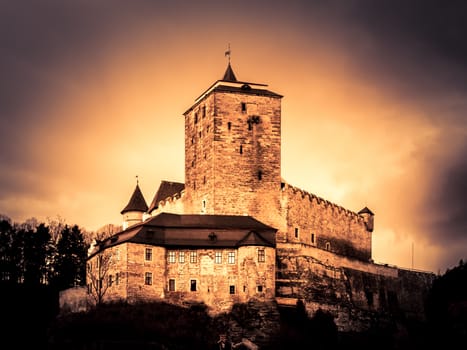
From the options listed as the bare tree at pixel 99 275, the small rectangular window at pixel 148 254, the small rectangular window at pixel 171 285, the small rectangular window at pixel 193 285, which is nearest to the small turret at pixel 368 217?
the small rectangular window at pixel 193 285

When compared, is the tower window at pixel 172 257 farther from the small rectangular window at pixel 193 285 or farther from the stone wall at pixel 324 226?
the stone wall at pixel 324 226

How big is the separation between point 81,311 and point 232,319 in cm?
1113

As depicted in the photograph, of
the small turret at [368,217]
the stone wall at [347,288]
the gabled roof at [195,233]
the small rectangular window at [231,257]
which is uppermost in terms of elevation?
the small turret at [368,217]

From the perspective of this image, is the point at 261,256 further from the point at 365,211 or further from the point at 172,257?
the point at 365,211

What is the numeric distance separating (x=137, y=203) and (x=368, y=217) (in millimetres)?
20922

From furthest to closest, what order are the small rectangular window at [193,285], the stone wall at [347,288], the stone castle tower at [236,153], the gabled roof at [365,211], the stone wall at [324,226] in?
the gabled roof at [365,211] → the stone wall at [324,226] → the stone castle tower at [236,153] → the stone wall at [347,288] → the small rectangular window at [193,285]

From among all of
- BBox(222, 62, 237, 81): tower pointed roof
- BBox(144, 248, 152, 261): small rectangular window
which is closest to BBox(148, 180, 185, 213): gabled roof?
BBox(222, 62, 237, 81): tower pointed roof

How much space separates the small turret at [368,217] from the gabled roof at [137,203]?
64.7 ft

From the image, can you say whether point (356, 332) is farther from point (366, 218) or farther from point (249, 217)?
point (366, 218)

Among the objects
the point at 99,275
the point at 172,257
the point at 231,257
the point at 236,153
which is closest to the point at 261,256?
the point at 231,257

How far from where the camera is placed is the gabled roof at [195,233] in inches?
3132

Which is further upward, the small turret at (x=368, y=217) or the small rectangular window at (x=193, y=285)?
the small turret at (x=368, y=217)

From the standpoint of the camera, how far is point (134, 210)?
3738 inches

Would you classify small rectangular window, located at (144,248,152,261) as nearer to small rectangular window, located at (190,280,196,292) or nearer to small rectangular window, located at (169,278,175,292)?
small rectangular window, located at (169,278,175,292)
